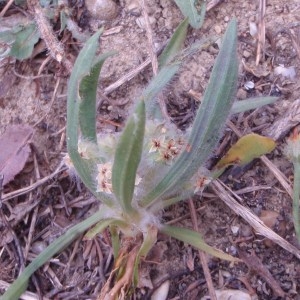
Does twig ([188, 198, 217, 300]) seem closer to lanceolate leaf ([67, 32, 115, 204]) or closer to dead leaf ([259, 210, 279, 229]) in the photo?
dead leaf ([259, 210, 279, 229])

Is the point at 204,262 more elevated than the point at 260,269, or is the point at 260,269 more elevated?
the point at 204,262

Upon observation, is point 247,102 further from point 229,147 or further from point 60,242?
point 60,242

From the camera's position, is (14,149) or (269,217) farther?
(14,149)

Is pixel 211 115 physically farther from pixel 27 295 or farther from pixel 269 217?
pixel 27 295

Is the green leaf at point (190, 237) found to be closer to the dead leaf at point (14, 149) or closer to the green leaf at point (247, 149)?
the green leaf at point (247, 149)

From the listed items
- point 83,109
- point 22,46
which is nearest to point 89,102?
point 83,109

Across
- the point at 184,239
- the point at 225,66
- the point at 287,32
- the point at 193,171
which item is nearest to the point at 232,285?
the point at 184,239

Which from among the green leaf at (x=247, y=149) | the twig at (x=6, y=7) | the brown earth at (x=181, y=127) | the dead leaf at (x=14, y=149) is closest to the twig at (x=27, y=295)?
the brown earth at (x=181, y=127)

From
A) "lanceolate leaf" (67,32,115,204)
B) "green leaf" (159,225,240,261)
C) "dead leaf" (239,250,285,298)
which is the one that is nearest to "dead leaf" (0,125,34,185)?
"lanceolate leaf" (67,32,115,204)
